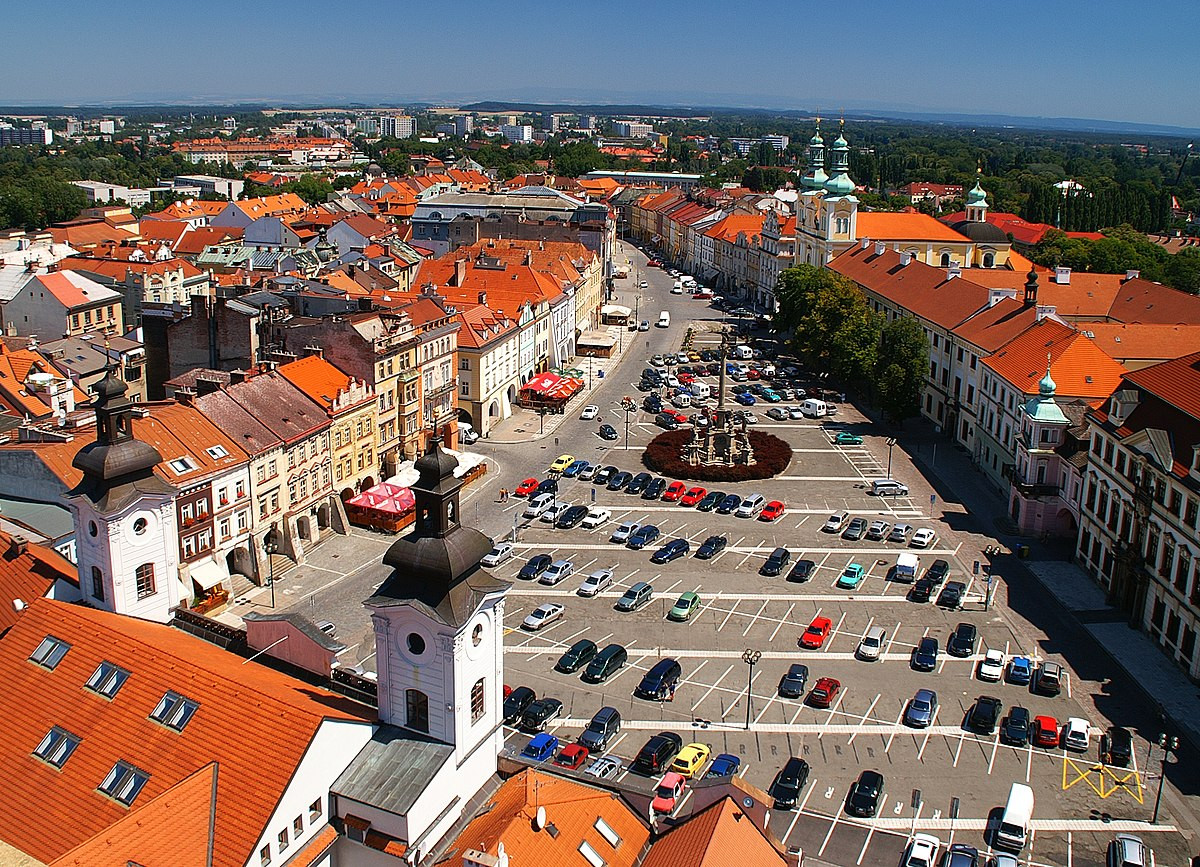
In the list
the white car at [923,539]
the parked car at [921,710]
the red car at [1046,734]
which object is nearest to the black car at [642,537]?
the white car at [923,539]

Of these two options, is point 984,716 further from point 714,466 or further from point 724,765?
point 714,466

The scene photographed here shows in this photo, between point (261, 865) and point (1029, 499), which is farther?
point (1029, 499)

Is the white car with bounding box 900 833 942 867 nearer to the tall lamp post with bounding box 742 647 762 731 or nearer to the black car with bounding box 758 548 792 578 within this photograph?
the tall lamp post with bounding box 742 647 762 731

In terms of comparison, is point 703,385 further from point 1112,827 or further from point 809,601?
point 1112,827

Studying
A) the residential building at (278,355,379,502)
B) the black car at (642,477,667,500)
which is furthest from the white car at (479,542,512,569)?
the black car at (642,477,667,500)

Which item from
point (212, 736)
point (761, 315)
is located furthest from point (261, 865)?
point (761, 315)

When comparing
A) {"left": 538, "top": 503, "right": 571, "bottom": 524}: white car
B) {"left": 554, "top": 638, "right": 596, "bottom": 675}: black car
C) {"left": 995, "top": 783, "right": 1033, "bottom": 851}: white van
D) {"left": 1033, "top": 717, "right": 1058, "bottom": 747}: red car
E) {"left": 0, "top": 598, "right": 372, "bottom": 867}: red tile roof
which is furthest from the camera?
{"left": 538, "top": 503, "right": 571, "bottom": 524}: white car
